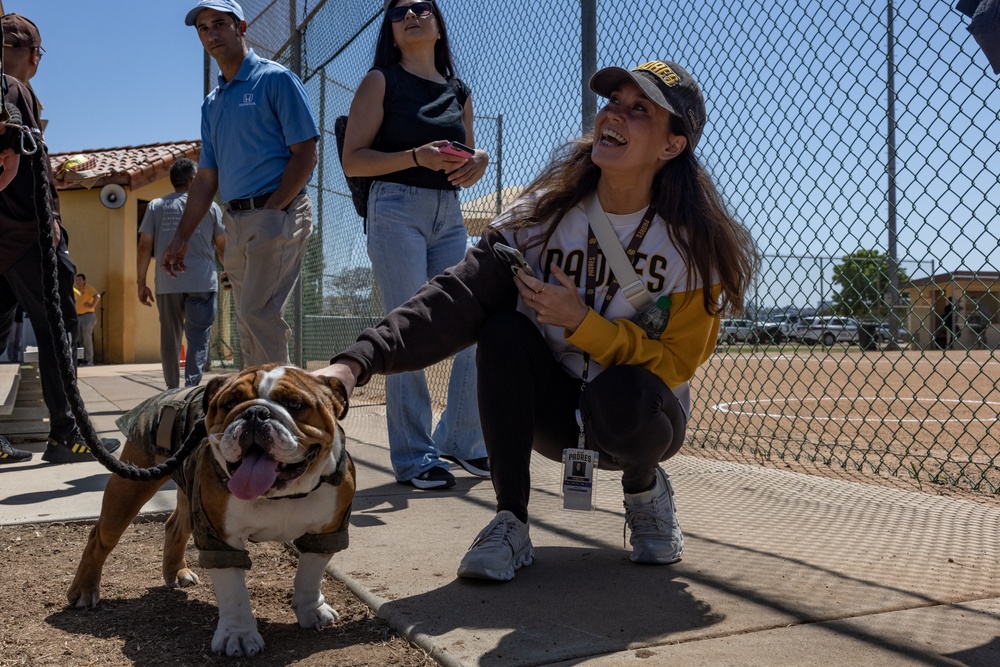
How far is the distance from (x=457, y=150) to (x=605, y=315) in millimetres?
1458

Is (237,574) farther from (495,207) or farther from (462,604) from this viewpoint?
(495,207)

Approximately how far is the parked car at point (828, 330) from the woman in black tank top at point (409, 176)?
120 inches

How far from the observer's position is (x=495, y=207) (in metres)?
6.16

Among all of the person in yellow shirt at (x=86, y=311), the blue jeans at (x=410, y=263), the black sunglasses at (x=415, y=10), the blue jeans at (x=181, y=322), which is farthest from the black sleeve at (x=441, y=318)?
the person in yellow shirt at (x=86, y=311)

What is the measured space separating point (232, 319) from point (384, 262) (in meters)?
9.33

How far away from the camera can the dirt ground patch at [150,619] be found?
2.16 metres

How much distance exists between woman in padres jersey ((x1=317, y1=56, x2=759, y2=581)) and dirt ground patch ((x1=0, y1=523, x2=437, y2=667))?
18.1 inches

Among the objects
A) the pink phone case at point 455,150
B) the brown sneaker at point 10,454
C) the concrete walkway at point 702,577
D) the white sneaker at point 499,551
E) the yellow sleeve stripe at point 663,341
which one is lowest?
the brown sneaker at point 10,454

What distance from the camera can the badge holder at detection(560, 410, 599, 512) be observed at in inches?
101

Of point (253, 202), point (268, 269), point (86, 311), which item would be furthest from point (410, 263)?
point (86, 311)

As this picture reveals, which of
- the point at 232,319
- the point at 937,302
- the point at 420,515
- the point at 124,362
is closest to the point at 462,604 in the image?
the point at 420,515

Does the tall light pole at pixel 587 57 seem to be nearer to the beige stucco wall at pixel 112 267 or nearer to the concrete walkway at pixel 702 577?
the concrete walkway at pixel 702 577

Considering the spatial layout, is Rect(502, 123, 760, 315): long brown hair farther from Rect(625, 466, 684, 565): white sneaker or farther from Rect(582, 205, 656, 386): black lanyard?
Rect(625, 466, 684, 565): white sneaker

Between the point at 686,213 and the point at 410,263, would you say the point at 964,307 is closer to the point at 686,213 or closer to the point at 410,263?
the point at 410,263
